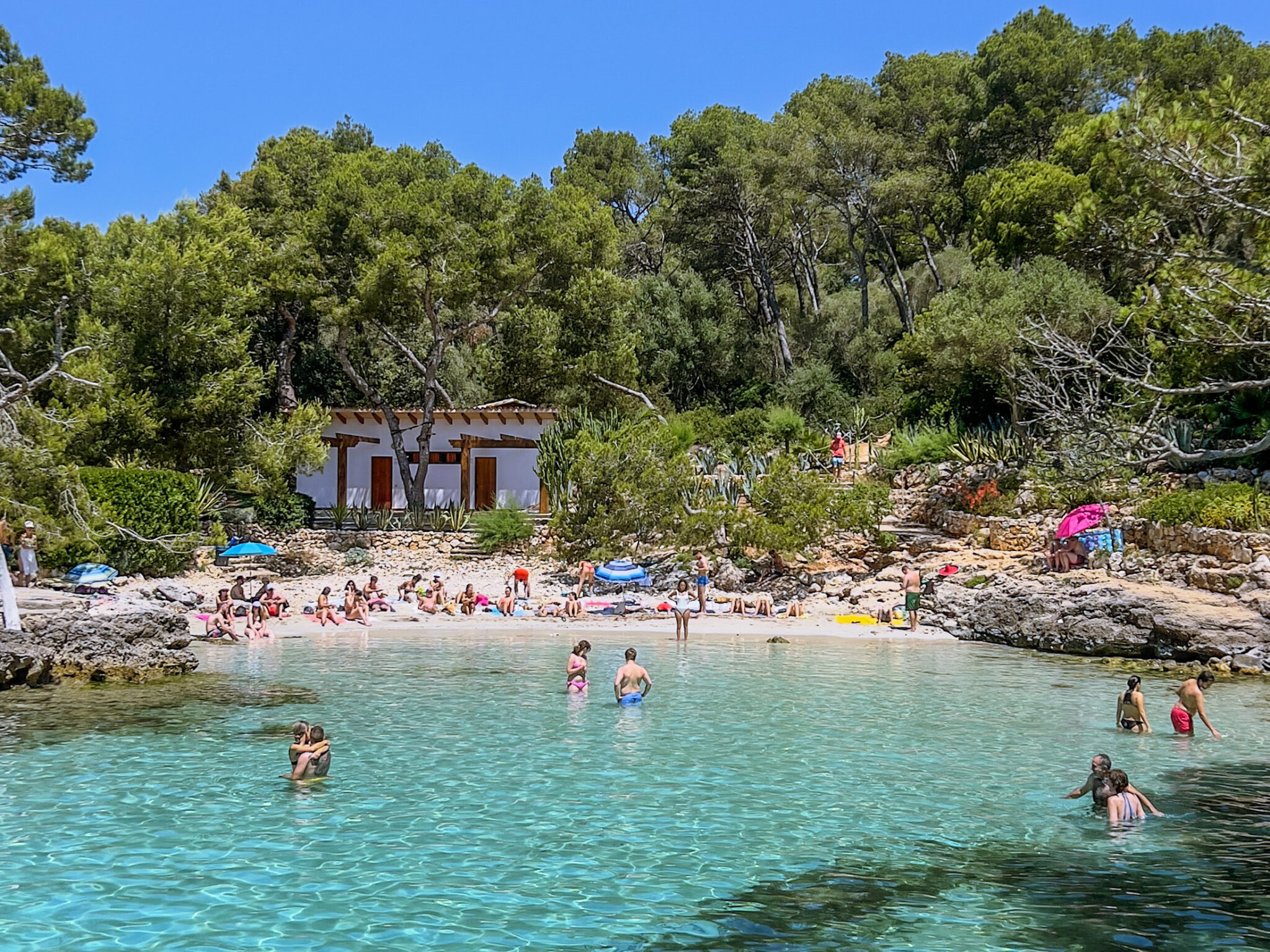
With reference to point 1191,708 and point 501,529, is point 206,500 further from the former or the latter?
point 1191,708

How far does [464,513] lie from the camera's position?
35750 millimetres

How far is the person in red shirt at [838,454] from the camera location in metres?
36.6

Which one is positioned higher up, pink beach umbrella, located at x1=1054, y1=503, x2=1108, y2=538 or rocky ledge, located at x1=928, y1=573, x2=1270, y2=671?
pink beach umbrella, located at x1=1054, y1=503, x2=1108, y2=538

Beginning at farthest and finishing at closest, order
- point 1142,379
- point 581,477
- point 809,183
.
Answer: point 809,183
point 581,477
point 1142,379

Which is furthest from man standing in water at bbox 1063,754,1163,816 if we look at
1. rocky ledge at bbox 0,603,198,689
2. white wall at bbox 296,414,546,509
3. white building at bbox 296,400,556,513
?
white wall at bbox 296,414,546,509

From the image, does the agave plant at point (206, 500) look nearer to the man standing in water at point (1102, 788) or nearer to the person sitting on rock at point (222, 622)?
the person sitting on rock at point (222, 622)

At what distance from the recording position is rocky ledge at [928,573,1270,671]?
784 inches

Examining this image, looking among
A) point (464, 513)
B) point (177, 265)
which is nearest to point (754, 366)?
point (464, 513)

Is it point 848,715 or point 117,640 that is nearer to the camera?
point 848,715

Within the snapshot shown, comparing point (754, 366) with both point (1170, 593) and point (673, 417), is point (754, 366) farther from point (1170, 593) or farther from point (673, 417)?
point (1170, 593)

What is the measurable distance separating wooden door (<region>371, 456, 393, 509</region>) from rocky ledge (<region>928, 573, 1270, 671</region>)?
21176 mm

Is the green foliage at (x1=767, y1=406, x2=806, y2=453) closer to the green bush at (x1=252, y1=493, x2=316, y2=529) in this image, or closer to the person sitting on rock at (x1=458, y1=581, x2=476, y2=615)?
the person sitting on rock at (x1=458, y1=581, x2=476, y2=615)

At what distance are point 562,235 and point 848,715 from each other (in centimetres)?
2451

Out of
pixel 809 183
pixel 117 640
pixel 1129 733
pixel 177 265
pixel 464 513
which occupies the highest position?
pixel 809 183
